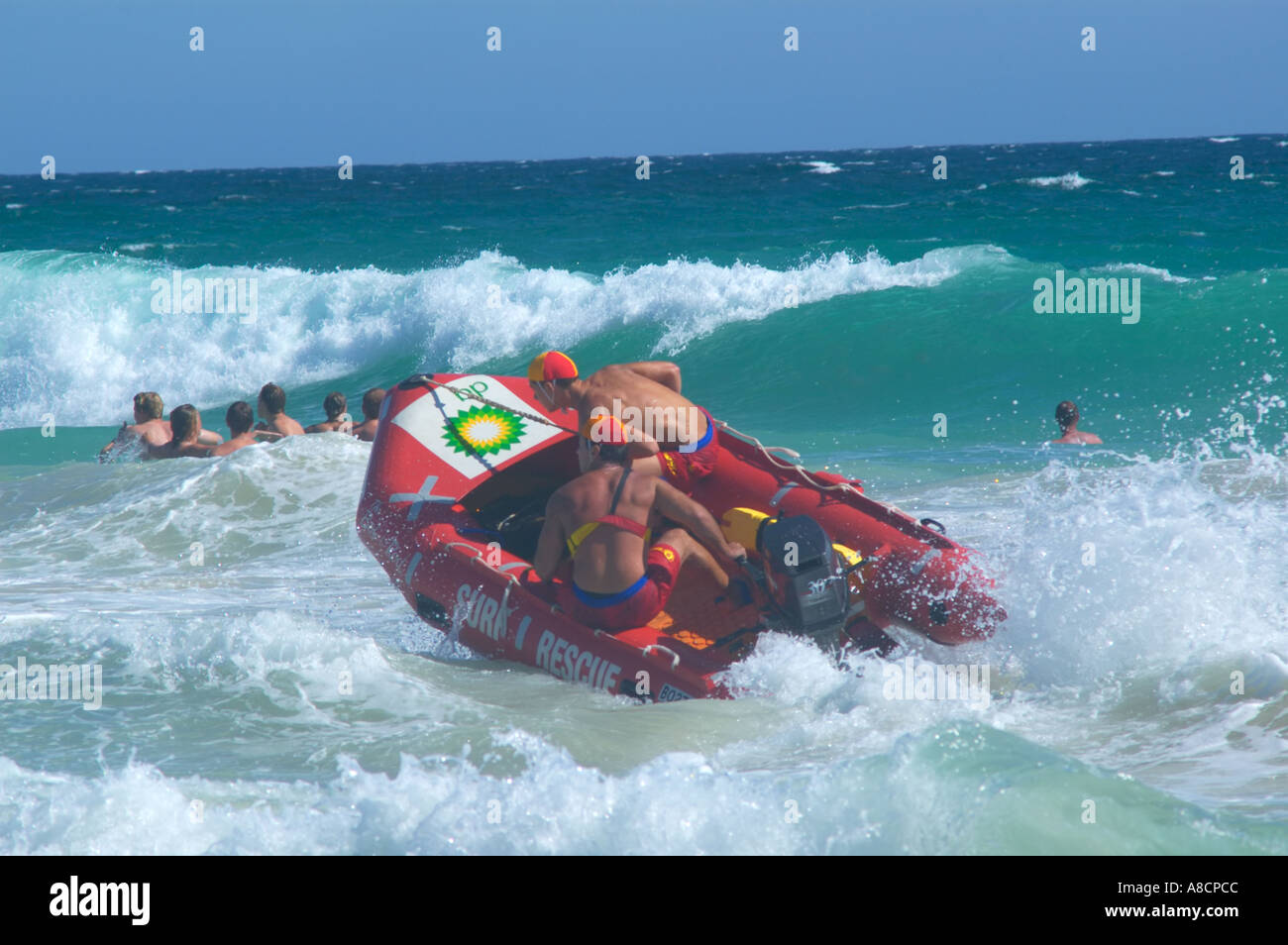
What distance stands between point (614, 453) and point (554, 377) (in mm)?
792

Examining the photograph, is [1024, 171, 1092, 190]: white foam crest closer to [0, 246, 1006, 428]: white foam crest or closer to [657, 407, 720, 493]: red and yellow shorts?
[0, 246, 1006, 428]: white foam crest

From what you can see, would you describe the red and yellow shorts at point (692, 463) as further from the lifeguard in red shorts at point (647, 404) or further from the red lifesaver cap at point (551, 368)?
the red lifesaver cap at point (551, 368)

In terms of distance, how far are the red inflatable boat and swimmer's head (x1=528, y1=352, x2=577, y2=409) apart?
1.68ft

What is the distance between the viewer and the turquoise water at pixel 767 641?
10.0ft

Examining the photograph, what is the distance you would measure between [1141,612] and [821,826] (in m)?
1.93

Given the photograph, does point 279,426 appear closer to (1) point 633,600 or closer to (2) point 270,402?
(2) point 270,402

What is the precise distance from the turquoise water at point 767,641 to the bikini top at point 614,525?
52 centimetres

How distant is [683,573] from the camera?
4.88m

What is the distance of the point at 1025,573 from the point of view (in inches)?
178

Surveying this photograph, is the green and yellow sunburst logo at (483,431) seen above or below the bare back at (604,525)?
above

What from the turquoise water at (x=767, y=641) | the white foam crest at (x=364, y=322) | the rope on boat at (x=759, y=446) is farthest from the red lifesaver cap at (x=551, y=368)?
the white foam crest at (x=364, y=322)

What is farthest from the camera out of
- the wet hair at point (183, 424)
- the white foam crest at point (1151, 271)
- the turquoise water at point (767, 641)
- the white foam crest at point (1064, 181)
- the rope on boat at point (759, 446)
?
the white foam crest at point (1064, 181)

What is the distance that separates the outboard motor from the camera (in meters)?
4.13
